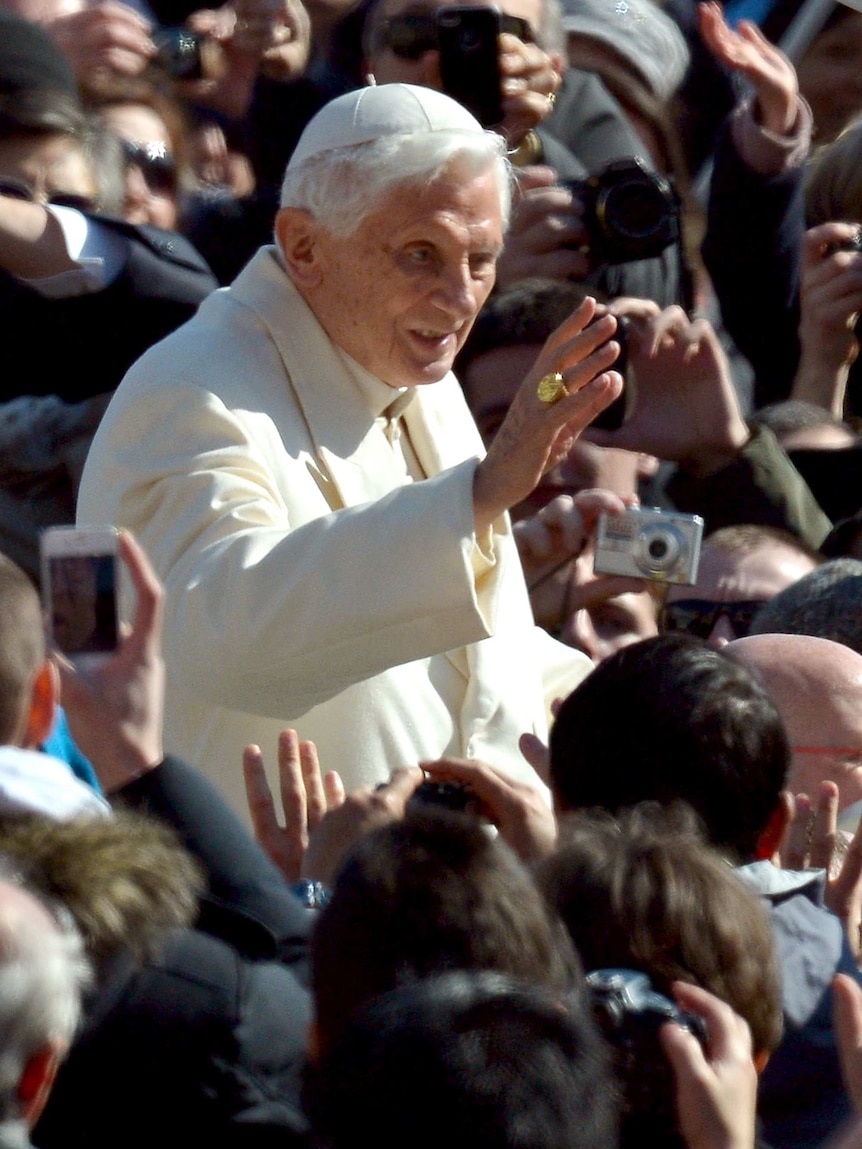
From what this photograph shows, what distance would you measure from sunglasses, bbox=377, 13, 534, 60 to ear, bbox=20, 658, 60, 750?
254cm

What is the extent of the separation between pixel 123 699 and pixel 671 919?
603mm

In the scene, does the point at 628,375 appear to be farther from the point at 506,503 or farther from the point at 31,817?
the point at 31,817

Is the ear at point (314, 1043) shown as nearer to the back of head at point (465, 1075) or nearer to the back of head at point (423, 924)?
the back of head at point (423, 924)

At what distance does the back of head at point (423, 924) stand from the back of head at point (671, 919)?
0.36 feet

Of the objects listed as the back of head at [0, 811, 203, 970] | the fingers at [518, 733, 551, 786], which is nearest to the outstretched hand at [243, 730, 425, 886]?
the fingers at [518, 733, 551, 786]

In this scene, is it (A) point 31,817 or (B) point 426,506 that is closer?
(A) point 31,817

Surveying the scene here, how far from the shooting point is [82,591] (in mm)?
2357

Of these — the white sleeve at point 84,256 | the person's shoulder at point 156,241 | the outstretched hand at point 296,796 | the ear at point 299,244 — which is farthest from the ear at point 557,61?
the outstretched hand at point 296,796

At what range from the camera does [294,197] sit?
348 cm

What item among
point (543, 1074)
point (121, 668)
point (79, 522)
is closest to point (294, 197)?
point (79, 522)

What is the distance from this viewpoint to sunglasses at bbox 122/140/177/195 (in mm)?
4492

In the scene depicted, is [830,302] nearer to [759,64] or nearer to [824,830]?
[759,64]

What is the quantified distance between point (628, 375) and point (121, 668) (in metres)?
2.17

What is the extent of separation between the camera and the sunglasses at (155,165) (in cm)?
449
